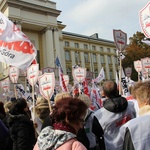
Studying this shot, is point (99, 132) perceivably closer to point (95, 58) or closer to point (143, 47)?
point (143, 47)

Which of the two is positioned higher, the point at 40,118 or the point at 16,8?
the point at 16,8

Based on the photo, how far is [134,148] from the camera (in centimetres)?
192

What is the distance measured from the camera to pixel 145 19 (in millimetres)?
4242

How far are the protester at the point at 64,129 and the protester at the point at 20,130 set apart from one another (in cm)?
120

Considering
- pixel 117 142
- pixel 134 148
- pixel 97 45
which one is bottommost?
pixel 117 142

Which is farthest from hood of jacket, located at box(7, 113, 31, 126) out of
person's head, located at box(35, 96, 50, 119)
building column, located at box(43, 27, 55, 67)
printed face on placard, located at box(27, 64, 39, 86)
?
building column, located at box(43, 27, 55, 67)

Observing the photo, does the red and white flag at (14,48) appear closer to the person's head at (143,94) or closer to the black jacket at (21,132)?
the black jacket at (21,132)

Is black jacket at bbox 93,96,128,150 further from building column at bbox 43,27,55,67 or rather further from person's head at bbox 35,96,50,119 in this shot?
building column at bbox 43,27,55,67

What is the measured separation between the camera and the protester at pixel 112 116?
3.25m

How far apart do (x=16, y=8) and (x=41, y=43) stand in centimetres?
605

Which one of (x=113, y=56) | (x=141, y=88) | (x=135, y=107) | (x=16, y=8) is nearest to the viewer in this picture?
(x=141, y=88)

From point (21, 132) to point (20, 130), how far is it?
34 mm

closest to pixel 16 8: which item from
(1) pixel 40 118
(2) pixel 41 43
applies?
(2) pixel 41 43

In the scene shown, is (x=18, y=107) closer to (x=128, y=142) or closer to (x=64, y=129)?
(x=64, y=129)
